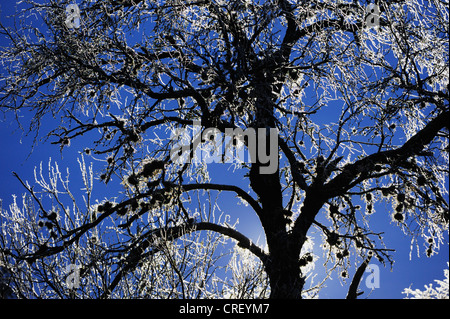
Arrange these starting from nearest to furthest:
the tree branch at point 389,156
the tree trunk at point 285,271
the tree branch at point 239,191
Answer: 1. the tree branch at point 389,156
2. the tree trunk at point 285,271
3. the tree branch at point 239,191

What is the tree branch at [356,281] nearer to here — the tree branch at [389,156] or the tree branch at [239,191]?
the tree branch at [389,156]

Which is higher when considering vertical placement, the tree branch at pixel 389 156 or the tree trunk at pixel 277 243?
the tree branch at pixel 389 156

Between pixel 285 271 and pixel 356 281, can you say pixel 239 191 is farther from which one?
pixel 356 281

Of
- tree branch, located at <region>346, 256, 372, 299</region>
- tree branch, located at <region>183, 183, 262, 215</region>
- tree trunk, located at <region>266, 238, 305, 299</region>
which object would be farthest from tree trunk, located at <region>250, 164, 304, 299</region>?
tree branch, located at <region>346, 256, 372, 299</region>

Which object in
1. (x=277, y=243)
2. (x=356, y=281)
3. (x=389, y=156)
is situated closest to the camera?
(x=389, y=156)

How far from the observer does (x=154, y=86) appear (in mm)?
5766

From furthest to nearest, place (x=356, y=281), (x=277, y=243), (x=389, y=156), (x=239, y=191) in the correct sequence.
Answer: (x=239, y=191) → (x=356, y=281) → (x=277, y=243) → (x=389, y=156)

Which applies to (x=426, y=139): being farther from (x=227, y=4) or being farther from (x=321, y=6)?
(x=227, y=4)

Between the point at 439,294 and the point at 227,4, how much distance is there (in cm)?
1364

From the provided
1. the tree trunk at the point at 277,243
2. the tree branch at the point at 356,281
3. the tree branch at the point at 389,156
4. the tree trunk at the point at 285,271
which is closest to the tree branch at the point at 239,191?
the tree trunk at the point at 277,243

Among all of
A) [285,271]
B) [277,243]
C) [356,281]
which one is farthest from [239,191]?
[356,281]

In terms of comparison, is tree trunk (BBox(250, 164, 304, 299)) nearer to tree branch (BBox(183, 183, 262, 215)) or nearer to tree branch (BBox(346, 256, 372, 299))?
tree branch (BBox(183, 183, 262, 215))

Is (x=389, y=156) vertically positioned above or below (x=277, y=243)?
above
